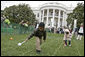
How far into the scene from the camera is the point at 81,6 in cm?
3606

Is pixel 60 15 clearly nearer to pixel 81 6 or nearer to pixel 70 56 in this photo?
pixel 81 6

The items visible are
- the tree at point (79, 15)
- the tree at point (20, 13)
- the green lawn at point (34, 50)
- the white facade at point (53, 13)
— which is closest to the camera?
the green lawn at point (34, 50)

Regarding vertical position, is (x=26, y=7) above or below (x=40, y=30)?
below

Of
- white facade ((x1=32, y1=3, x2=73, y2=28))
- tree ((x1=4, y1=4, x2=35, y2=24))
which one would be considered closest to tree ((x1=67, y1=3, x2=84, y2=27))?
tree ((x1=4, y1=4, x2=35, y2=24))

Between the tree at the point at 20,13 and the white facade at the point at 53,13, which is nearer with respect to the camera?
the tree at the point at 20,13

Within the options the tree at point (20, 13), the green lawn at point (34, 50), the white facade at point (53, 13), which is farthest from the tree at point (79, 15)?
the white facade at point (53, 13)

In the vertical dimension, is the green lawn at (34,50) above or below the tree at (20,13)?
above

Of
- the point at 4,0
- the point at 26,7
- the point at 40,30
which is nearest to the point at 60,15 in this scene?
the point at 26,7

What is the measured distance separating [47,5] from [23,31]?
47.0 m

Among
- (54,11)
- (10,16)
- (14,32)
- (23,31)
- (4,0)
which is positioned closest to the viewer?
(14,32)

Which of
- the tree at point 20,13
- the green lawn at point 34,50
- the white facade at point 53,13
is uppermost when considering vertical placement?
the green lawn at point 34,50

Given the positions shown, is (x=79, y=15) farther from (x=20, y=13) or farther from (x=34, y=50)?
(x=34, y=50)

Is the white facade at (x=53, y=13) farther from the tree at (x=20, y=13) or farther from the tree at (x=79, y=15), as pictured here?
the tree at (x=79, y=15)

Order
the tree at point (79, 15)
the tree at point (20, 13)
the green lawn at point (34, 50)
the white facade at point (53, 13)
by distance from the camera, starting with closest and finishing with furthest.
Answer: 1. the green lawn at point (34, 50)
2. the tree at point (79, 15)
3. the tree at point (20, 13)
4. the white facade at point (53, 13)
